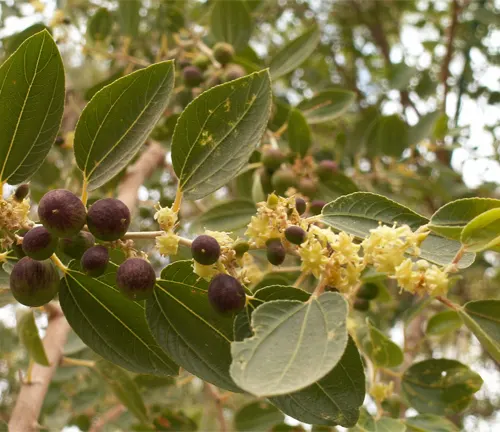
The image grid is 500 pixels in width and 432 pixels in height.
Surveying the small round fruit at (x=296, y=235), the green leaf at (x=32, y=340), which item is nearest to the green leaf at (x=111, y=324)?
the small round fruit at (x=296, y=235)

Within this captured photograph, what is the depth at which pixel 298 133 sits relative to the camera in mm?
1979

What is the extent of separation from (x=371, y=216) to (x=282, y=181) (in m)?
0.75

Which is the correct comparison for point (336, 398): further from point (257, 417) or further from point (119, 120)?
point (257, 417)

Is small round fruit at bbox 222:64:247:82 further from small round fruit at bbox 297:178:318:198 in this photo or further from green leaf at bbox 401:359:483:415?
green leaf at bbox 401:359:483:415

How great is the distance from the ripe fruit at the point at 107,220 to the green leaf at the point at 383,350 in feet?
2.66

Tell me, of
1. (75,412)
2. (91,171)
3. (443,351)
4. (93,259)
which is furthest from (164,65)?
(443,351)

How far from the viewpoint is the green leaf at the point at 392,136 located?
2482 mm

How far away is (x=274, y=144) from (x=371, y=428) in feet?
3.22

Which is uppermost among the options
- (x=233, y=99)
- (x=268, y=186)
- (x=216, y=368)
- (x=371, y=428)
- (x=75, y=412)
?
(x=233, y=99)

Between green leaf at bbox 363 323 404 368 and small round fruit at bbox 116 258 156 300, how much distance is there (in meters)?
0.76

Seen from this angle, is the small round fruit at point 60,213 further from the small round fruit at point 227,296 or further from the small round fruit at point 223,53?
→ the small round fruit at point 223,53

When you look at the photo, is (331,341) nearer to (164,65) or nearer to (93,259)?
(93,259)

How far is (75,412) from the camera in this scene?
2766 millimetres

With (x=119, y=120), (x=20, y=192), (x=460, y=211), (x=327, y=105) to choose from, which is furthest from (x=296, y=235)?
(x=327, y=105)
